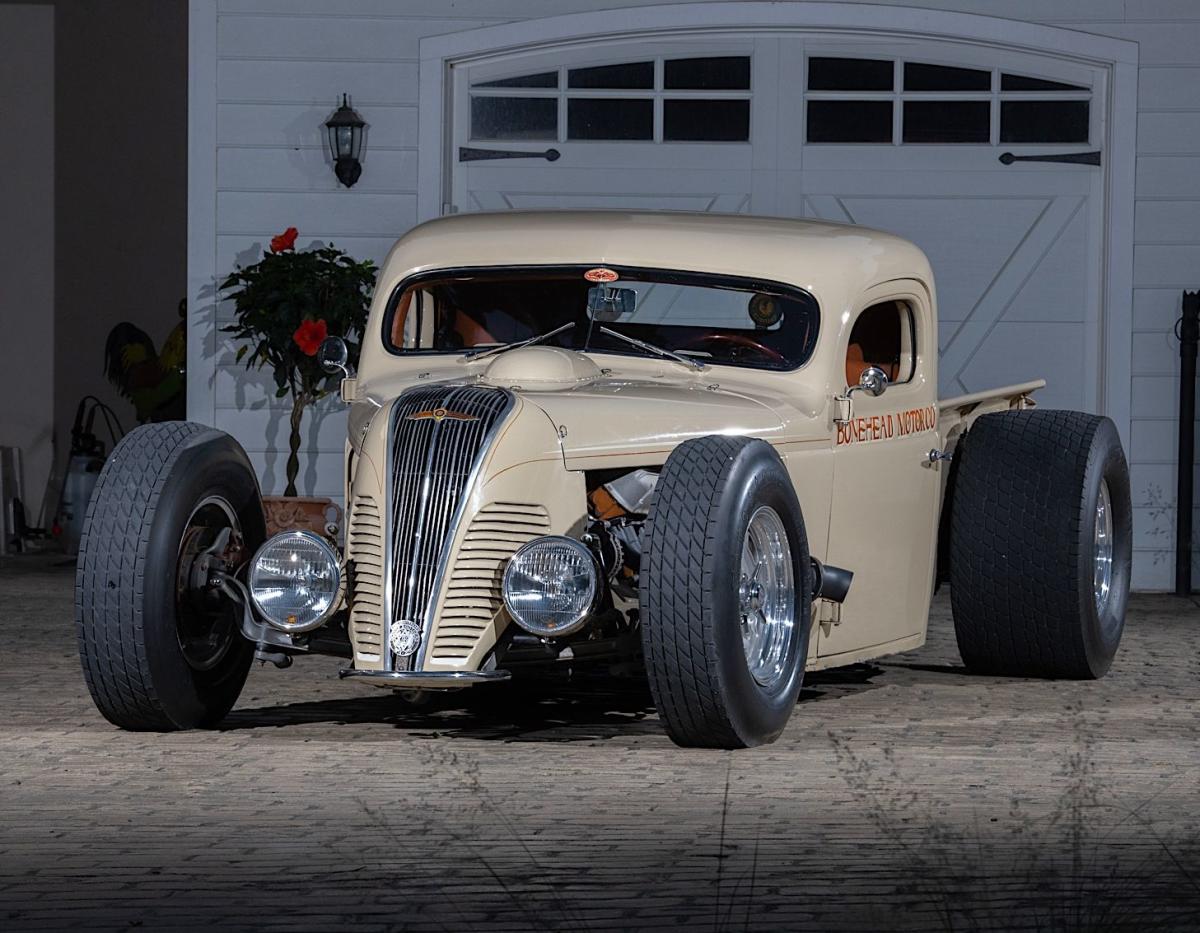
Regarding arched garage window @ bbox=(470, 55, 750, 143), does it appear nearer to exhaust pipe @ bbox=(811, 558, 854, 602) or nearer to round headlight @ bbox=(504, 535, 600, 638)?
exhaust pipe @ bbox=(811, 558, 854, 602)

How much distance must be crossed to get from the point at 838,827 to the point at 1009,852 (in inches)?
17.3

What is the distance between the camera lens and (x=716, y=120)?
37.2ft

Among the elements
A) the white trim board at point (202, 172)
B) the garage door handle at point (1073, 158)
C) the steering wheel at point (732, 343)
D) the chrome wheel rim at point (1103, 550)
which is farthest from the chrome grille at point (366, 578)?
the garage door handle at point (1073, 158)

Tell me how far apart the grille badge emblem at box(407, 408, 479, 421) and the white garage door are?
227 inches

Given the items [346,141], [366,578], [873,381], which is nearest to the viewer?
[366,578]

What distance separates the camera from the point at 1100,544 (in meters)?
7.70

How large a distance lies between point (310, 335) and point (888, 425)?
14.2ft

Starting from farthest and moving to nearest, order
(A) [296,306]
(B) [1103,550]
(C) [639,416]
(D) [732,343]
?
(A) [296,306] → (B) [1103,550] → (D) [732,343] → (C) [639,416]

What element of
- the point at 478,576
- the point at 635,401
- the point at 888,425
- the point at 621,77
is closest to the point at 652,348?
the point at 635,401

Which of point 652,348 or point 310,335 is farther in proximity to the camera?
point 310,335

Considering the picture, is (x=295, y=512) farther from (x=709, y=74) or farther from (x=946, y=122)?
(x=946, y=122)

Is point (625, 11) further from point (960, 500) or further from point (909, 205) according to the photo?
point (960, 500)

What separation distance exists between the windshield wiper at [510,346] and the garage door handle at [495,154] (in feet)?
15.8

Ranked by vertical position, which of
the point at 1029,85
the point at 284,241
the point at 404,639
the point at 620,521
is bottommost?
the point at 404,639
